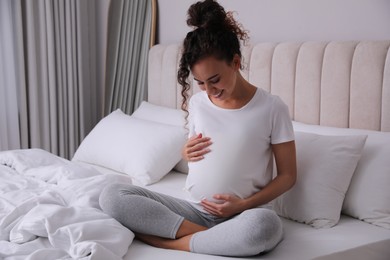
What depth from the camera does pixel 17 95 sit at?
10.7 ft

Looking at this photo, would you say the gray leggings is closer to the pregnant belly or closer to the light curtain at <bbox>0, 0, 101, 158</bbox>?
the pregnant belly

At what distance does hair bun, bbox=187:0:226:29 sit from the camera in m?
1.59

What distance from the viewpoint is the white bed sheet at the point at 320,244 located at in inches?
54.7

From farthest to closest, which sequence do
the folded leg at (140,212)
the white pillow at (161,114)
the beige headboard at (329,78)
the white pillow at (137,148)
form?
the white pillow at (161,114), the white pillow at (137,148), the beige headboard at (329,78), the folded leg at (140,212)

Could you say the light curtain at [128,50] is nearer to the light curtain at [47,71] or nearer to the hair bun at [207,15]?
the light curtain at [47,71]

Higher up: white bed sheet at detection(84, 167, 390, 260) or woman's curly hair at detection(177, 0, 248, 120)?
woman's curly hair at detection(177, 0, 248, 120)

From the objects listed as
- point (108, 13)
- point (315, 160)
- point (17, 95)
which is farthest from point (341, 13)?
point (17, 95)

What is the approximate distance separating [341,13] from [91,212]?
132cm

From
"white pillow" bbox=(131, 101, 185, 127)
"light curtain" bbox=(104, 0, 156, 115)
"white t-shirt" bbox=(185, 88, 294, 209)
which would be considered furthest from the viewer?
"light curtain" bbox=(104, 0, 156, 115)

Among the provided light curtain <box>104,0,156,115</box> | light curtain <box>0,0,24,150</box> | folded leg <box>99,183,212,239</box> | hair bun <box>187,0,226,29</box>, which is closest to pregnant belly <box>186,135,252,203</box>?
folded leg <box>99,183,212,239</box>

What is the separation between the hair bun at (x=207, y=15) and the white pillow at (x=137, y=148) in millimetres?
822

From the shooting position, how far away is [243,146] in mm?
1584

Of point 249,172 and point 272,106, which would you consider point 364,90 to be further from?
point 249,172

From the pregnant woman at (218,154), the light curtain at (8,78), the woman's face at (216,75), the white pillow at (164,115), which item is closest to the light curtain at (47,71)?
the light curtain at (8,78)
